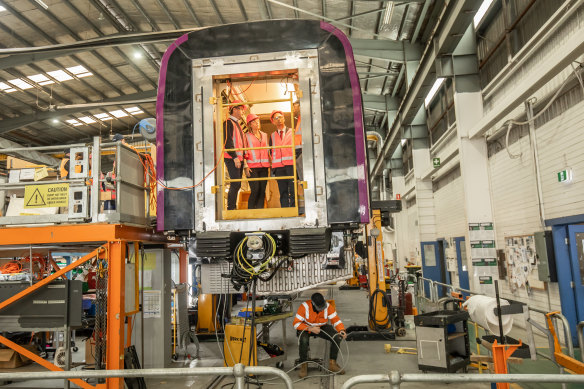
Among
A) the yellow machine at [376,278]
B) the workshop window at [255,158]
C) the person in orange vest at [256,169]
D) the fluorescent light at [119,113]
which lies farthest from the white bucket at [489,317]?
the fluorescent light at [119,113]

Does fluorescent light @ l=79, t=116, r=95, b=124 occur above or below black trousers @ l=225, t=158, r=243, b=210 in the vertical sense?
above

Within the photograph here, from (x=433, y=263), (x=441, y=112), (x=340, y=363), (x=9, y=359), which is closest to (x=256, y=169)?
(x=340, y=363)

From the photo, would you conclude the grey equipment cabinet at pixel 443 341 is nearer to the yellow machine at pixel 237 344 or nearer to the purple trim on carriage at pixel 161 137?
the yellow machine at pixel 237 344

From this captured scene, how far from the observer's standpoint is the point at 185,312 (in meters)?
9.09

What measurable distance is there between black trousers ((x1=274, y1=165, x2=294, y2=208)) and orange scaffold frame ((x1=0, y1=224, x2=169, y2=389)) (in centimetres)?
218

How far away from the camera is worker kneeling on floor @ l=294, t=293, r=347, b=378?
7.03 m

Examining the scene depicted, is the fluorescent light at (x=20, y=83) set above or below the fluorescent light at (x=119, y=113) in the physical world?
below

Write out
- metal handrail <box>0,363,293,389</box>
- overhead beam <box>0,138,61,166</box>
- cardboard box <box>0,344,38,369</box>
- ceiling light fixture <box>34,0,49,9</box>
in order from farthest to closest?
overhead beam <box>0,138,61,166</box>
ceiling light fixture <box>34,0,49,9</box>
cardboard box <box>0,344,38,369</box>
metal handrail <box>0,363,293,389</box>

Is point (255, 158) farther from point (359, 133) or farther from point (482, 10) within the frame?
point (482, 10)

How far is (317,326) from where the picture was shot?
7.06m

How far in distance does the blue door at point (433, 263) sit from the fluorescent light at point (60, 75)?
15055 millimetres

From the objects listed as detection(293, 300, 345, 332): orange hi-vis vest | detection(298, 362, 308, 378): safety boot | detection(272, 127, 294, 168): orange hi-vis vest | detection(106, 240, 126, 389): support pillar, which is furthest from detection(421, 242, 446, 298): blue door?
detection(106, 240, 126, 389): support pillar

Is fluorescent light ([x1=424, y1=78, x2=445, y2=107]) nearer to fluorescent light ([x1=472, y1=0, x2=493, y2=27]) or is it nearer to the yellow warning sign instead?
fluorescent light ([x1=472, y1=0, x2=493, y2=27])

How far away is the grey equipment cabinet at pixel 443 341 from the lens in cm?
613
